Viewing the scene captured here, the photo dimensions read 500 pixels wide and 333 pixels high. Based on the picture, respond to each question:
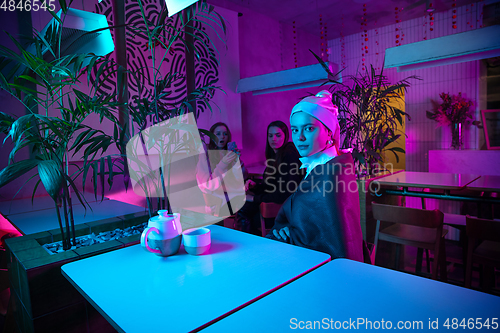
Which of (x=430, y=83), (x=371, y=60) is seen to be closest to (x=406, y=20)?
(x=371, y=60)

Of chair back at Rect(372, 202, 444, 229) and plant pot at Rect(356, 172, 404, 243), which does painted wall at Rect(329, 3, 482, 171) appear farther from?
chair back at Rect(372, 202, 444, 229)

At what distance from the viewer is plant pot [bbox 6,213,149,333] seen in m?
1.13

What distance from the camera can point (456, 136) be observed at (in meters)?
4.18

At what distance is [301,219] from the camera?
125 cm

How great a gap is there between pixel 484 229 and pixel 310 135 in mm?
1169

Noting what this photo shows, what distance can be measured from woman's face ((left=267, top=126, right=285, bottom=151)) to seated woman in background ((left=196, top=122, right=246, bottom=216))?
41 centimetres

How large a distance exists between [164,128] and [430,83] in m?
4.56

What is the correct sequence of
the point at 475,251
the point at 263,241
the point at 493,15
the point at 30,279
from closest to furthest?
the point at 30,279, the point at 263,241, the point at 475,251, the point at 493,15

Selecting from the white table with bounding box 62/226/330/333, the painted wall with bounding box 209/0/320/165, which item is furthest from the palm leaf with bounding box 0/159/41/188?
the painted wall with bounding box 209/0/320/165

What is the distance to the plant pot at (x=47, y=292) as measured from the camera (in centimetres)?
113

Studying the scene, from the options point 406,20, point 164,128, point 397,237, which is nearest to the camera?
point 164,128

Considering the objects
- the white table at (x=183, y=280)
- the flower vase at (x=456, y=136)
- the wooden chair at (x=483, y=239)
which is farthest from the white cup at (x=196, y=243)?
the flower vase at (x=456, y=136)

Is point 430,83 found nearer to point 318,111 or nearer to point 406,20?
point 406,20

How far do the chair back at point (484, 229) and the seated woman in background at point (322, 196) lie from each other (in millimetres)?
922
